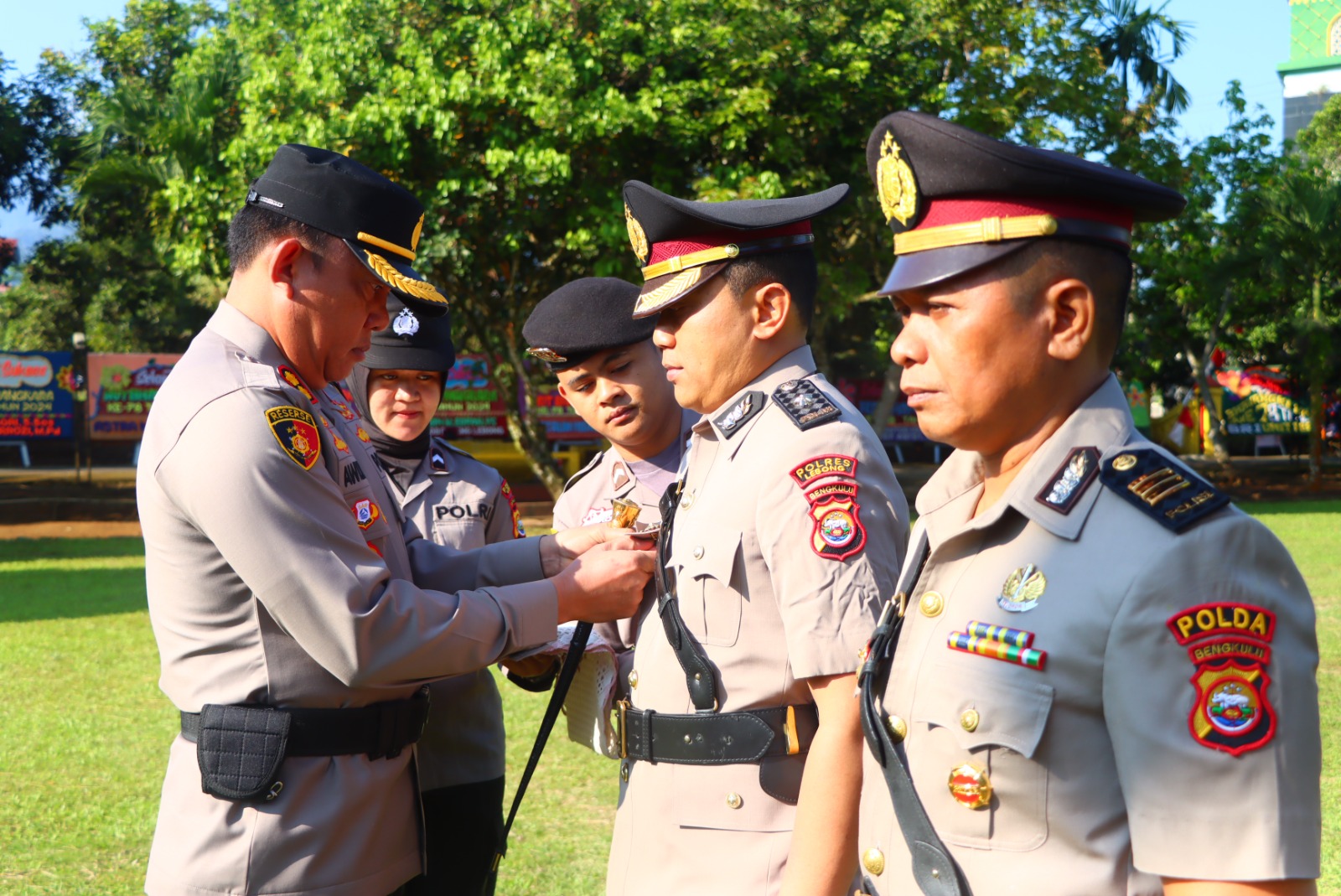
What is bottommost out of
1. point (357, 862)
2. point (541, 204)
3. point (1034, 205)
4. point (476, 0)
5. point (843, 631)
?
point (357, 862)

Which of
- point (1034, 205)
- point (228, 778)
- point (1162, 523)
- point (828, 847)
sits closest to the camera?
point (1162, 523)

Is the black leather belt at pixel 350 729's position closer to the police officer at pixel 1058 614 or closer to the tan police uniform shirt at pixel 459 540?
the tan police uniform shirt at pixel 459 540

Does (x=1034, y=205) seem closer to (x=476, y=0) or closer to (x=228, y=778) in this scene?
(x=228, y=778)

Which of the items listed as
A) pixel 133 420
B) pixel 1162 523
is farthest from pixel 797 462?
pixel 133 420

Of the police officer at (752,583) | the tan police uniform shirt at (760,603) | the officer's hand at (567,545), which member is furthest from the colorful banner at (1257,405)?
the tan police uniform shirt at (760,603)

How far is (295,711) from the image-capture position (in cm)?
215

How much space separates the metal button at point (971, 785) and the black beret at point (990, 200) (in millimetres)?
639

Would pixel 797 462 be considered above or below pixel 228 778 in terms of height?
above

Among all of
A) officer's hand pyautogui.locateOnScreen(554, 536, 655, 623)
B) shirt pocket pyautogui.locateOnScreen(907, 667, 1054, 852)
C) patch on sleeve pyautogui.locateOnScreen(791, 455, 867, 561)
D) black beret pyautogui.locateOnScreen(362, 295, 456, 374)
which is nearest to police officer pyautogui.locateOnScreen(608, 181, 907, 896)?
patch on sleeve pyautogui.locateOnScreen(791, 455, 867, 561)

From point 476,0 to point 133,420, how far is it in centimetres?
1202

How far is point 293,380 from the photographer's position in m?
2.32

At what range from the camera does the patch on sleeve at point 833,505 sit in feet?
6.58

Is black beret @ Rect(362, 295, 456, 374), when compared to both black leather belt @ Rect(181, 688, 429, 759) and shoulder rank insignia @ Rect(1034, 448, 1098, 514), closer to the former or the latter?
black leather belt @ Rect(181, 688, 429, 759)

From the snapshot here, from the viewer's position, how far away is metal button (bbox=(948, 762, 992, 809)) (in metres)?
1.44
